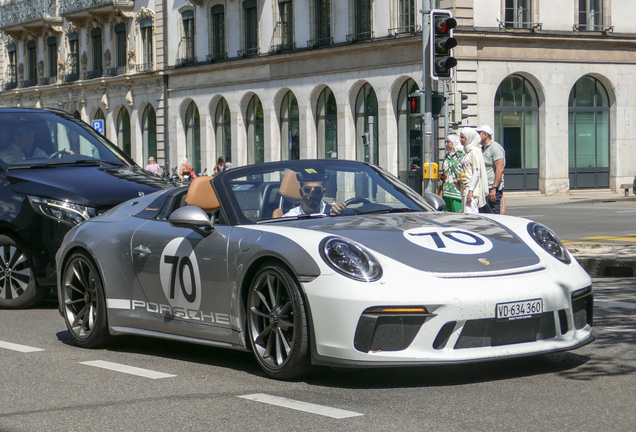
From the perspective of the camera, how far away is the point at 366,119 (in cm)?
3631

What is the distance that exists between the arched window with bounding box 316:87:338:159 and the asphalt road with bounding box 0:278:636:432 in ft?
101

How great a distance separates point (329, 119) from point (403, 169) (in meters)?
4.26

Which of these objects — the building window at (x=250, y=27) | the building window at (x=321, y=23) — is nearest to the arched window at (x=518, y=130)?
the building window at (x=321, y=23)

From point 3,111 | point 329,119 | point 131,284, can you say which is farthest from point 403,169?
point 131,284

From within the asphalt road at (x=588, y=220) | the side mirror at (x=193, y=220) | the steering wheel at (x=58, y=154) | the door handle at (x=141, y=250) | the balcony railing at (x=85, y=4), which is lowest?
the asphalt road at (x=588, y=220)

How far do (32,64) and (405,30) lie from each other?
99.7ft

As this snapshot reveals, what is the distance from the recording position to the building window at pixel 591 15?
34.2m

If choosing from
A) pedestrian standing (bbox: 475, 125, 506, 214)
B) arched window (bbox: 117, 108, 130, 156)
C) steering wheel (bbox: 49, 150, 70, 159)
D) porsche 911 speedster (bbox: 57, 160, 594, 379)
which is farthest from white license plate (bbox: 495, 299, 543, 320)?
arched window (bbox: 117, 108, 130, 156)

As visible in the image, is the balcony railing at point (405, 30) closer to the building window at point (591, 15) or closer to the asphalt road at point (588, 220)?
the building window at point (591, 15)

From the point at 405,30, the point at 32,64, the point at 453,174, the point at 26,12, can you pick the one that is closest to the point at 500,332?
the point at 453,174

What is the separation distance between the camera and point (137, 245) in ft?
22.7

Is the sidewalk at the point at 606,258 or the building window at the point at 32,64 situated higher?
the building window at the point at 32,64

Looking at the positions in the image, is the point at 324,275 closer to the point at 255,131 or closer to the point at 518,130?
the point at 518,130

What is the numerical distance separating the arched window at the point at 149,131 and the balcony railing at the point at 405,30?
654 inches
